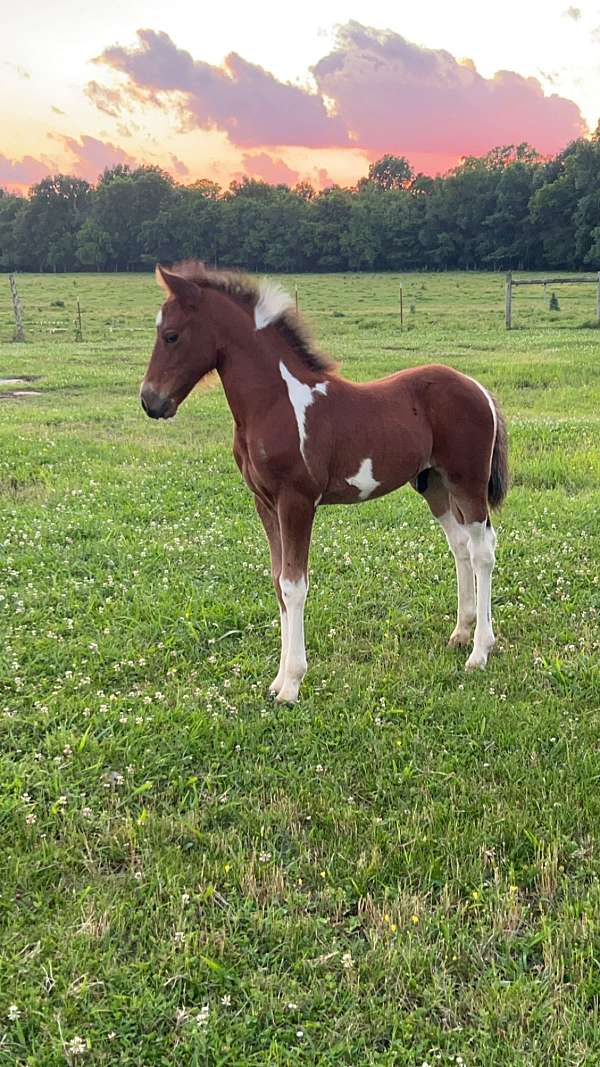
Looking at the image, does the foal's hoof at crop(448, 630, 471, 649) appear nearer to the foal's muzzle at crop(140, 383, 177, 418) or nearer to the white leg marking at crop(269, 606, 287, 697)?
the white leg marking at crop(269, 606, 287, 697)

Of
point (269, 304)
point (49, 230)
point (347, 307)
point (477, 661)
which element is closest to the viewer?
point (269, 304)

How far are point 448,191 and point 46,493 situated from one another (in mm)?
85673

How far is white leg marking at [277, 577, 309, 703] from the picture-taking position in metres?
4.40

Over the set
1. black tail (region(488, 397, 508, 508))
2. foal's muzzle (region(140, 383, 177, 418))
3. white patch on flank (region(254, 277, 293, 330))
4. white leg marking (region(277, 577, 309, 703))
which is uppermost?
white patch on flank (region(254, 277, 293, 330))

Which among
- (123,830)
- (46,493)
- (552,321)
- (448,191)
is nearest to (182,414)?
(46,493)

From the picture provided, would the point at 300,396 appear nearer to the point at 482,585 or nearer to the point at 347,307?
the point at 482,585

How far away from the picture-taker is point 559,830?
3.27 metres

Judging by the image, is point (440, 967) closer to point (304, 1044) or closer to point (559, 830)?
point (304, 1044)

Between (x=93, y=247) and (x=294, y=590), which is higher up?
(x=93, y=247)

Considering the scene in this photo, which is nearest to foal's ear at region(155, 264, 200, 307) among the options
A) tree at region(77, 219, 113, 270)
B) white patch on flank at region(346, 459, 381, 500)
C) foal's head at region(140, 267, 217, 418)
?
foal's head at region(140, 267, 217, 418)

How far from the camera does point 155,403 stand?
4.18 meters

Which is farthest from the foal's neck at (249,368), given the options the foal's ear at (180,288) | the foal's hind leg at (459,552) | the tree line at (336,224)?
the tree line at (336,224)

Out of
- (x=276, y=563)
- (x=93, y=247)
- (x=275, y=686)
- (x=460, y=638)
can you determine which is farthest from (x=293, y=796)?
(x=93, y=247)

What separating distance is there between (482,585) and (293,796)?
84.5 inches
